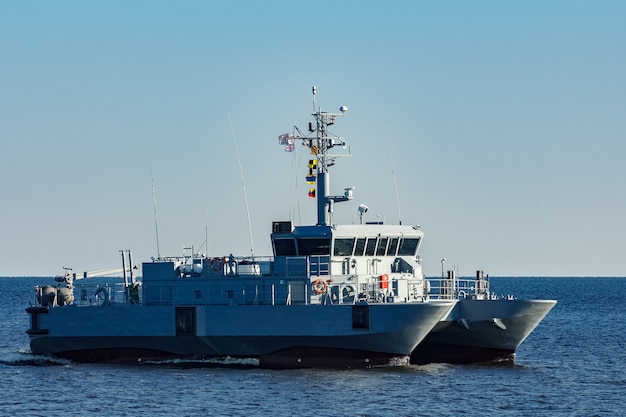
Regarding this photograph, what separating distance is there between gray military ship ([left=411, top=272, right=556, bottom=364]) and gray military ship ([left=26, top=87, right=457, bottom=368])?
42.7 inches

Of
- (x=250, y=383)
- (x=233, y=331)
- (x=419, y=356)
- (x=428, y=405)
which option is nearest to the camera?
(x=428, y=405)

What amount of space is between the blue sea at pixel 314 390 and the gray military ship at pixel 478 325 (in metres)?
0.93

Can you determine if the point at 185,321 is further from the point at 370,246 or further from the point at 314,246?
the point at 370,246

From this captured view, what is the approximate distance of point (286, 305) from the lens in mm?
43562

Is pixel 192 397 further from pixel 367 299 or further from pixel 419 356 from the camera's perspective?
pixel 419 356

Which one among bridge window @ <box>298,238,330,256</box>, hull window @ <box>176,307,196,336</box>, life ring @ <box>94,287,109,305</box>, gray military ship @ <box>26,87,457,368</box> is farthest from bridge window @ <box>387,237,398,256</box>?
life ring @ <box>94,287,109,305</box>

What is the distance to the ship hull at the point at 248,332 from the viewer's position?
42.8 meters

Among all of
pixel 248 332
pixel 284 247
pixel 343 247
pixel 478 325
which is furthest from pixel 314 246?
pixel 478 325

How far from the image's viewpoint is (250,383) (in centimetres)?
4150

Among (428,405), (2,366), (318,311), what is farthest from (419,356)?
(2,366)

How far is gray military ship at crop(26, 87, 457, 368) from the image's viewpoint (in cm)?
4312

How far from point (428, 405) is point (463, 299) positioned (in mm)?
8673

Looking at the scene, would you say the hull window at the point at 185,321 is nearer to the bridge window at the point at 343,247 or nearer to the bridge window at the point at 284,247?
the bridge window at the point at 284,247

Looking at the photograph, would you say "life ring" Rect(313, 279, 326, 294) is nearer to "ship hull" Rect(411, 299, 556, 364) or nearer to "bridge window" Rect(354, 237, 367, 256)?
"bridge window" Rect(354, 237, 367, 256)
